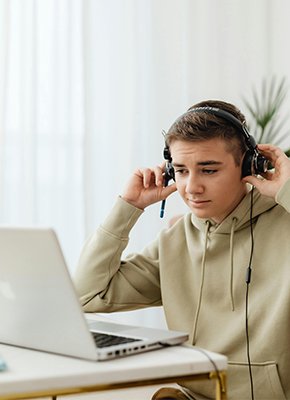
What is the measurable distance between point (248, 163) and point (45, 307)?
708mm

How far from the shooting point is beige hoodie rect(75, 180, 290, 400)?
Answer: 173cm

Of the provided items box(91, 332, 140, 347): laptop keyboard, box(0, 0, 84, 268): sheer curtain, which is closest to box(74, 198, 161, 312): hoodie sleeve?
box(91, 332, 140, 347): laptop keyboard

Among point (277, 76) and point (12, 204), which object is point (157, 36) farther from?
point (12, 204)

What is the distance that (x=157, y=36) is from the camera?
3.44 metres

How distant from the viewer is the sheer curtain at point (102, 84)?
3205mm

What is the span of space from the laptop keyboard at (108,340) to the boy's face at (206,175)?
1.50ft

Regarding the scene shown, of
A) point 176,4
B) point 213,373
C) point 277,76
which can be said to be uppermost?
point 176,4

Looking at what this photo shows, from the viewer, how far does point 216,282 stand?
1.84m

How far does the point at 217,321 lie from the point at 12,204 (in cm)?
159

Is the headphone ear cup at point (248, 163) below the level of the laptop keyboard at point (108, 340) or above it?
above

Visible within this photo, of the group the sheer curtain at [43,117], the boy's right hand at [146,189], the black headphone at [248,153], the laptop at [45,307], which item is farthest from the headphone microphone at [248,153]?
the sheer curtain at [43,117]

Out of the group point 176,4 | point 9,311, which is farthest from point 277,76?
point 9,311

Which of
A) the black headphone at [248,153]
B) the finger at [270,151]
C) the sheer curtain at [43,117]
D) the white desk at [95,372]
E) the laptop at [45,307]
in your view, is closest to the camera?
the white desk at [95,372]

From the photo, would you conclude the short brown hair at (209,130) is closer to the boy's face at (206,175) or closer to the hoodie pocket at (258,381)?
the boy's face at (206,175)
